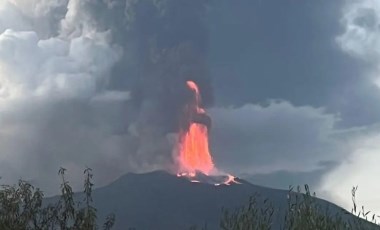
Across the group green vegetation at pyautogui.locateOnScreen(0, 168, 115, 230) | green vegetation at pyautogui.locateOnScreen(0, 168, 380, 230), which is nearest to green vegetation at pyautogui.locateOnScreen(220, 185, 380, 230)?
green vegetation at pyautogui.locateOnScreen(0, 168, 380, 230)

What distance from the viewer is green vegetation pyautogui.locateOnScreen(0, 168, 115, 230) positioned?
28.3 metres

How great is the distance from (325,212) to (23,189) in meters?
15.5

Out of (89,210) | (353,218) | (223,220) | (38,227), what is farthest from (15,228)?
(353,218)

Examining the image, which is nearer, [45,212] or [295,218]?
[295,218]

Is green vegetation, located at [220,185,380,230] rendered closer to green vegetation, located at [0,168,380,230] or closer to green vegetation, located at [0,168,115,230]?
green vegetation, located at [0,168,380,230]

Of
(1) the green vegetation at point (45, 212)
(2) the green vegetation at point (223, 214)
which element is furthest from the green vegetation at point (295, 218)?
(1) the green vegetation at point (45, 212)

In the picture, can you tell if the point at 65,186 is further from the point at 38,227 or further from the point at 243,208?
the point at 243,208

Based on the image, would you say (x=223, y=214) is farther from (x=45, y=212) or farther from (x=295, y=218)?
(x=45, y=212)

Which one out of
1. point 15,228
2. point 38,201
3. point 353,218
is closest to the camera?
point 353,218

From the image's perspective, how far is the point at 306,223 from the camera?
21922mm

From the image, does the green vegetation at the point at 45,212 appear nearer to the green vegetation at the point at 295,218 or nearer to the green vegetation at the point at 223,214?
the green vegetation at the point at 223,214

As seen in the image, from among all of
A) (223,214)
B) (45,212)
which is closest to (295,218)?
(223,214)

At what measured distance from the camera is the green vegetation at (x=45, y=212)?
28.3 meters

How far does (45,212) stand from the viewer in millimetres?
29531
